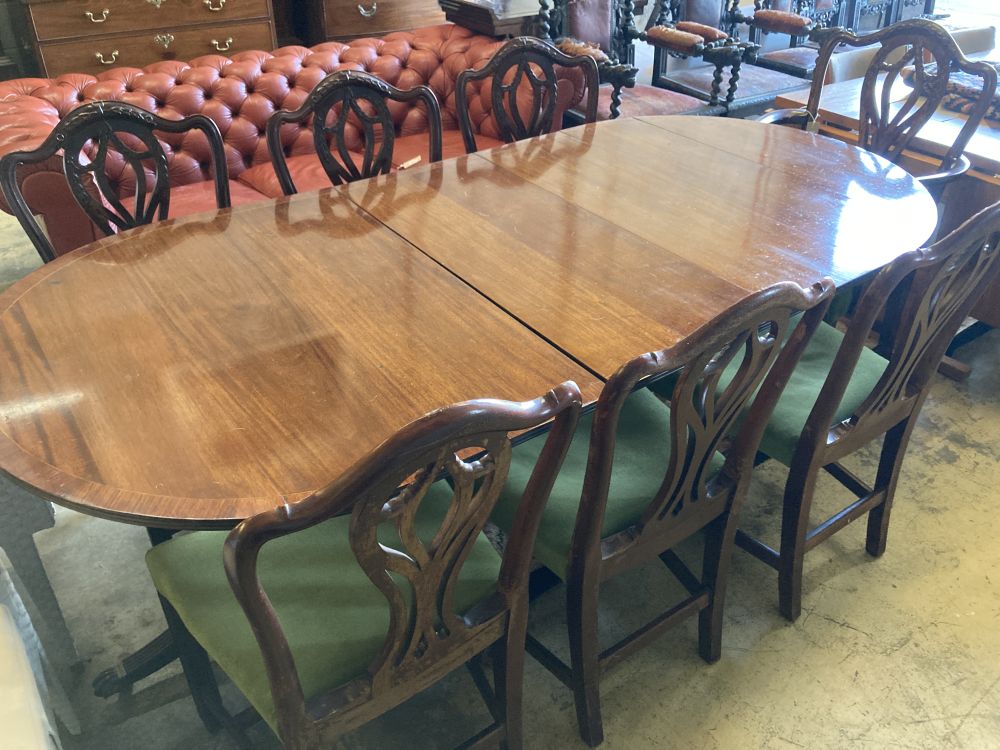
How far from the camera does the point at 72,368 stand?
4.47 feet

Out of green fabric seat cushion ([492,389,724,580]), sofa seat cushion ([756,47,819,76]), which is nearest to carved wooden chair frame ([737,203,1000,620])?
green fabric seat cushion ([492,389,724,580])

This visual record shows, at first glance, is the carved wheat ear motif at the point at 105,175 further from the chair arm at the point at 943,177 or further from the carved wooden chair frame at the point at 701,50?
the carved wooden chair frame at the point at 701,50

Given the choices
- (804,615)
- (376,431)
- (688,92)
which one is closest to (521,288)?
(376,431)

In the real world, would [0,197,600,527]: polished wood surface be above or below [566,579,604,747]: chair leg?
above

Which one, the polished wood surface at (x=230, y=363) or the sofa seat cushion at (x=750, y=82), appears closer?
the polished wood surface at (x=230, y=363)

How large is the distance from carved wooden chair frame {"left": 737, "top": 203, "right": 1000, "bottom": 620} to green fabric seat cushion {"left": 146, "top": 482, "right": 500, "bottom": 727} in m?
0.71

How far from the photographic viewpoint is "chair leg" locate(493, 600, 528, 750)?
1.32m

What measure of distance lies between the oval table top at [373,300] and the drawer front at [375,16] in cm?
277

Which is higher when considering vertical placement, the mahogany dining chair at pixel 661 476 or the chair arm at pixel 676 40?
the chair arm at pixel 676 40

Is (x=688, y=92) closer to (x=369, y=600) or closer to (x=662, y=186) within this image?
(x=662, y=186)

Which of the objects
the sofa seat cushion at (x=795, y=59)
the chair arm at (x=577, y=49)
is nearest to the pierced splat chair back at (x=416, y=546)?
the chair arm at (x=577, y=49)

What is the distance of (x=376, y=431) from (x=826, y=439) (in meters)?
0.93

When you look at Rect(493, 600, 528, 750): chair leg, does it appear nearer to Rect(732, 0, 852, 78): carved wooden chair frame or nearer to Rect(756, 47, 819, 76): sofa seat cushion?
Rect(732, 0, 852, 78): carved wooden chair frame

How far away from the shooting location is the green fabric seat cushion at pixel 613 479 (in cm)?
142
